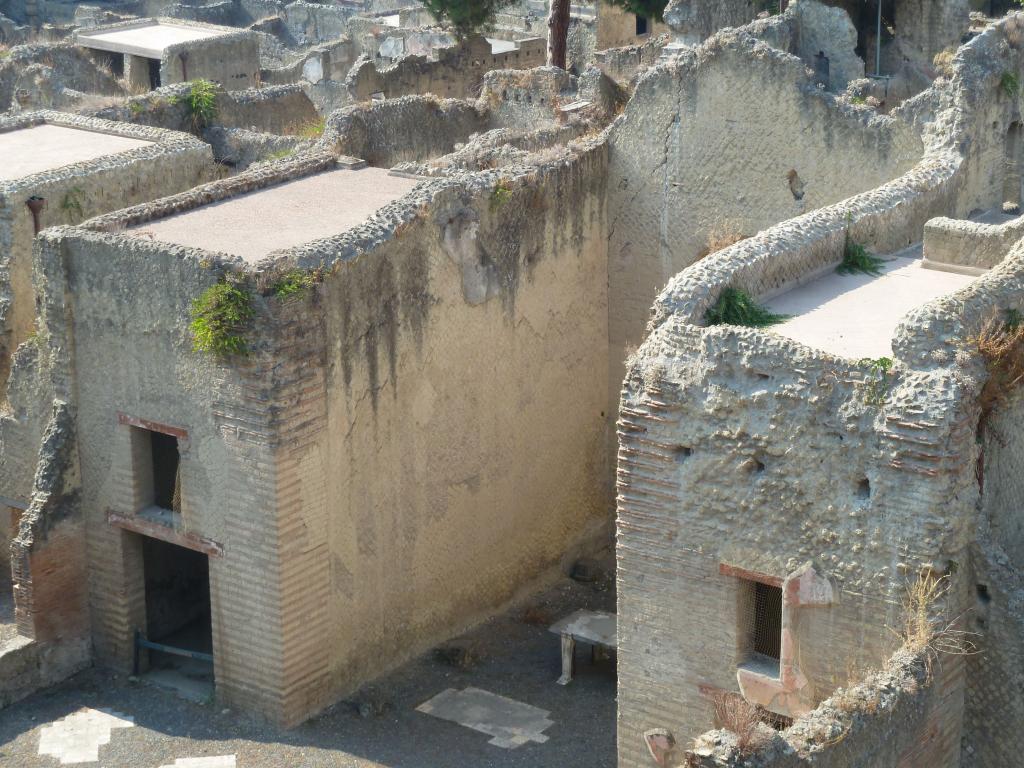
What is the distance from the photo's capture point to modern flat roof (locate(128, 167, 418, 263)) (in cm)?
1794

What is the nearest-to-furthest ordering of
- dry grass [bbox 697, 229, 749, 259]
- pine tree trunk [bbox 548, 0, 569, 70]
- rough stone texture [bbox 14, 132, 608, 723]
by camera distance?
rough stone texture [bbox 14, 132, 608, 723], dry grass [bbox 697, 229, 749, 259], pine tree trunk [bbox 548, 0, 569, 70]

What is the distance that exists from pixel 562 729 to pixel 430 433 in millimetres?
2933

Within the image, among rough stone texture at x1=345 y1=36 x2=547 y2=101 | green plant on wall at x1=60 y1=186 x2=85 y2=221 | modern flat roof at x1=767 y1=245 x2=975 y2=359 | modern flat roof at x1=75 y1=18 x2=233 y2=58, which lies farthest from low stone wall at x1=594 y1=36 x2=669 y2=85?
modern flat roof at x1=767 y1=245 x2=975 y2=359

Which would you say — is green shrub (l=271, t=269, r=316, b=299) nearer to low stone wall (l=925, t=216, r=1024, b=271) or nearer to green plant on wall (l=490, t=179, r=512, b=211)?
green plant on wall (l=490, t=179, r=512, b=211)

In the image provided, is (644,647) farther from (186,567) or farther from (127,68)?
(127,68)

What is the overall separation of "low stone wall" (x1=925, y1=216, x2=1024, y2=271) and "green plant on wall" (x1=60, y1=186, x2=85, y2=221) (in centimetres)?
845

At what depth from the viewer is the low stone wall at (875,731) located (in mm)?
12258

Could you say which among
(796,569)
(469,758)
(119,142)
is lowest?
(469,758)

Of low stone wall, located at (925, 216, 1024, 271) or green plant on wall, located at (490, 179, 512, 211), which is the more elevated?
low stone wall, located at (925, 216, 1024, 271)

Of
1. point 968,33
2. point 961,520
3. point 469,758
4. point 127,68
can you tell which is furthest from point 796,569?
point 127,68

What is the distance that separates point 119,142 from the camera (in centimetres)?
2186

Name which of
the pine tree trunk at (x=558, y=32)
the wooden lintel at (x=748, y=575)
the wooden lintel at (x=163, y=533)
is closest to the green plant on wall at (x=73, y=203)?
the wooden lintel at (x=163, y=533)

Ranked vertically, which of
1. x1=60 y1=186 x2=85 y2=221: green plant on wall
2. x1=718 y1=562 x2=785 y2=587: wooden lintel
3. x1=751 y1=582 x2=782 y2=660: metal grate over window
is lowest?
x1=751 y1=582 x2=782 y2=660: metal grate over window

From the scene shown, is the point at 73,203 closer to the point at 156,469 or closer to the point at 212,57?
the point at 156,469
